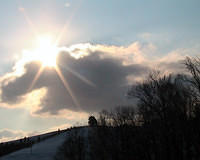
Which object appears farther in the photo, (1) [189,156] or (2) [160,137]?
(2) [160,137]

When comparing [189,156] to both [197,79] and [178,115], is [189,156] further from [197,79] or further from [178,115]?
[197,79]

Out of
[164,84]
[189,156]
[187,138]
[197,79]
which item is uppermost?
[164,84]

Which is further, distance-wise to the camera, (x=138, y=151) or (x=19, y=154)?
(x=19, y=154)

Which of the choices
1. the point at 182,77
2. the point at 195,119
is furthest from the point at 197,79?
the point at 195,119

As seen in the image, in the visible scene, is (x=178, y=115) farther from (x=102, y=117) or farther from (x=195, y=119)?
(x=102, y=117)

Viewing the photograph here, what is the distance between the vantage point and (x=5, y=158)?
10094cm

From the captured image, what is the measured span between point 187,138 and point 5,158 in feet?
275

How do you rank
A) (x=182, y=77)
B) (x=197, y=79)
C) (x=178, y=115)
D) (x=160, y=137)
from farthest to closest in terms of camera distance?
(x=160, y=137) → (x=178, y=115) → (x=182, y=77) → (x=197, y=79)

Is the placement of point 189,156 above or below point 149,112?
below

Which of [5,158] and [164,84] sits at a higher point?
[164,84]

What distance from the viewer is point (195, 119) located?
112ft

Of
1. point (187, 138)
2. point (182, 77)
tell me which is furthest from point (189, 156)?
point (182, 77)

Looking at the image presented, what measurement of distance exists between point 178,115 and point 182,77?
955 cm

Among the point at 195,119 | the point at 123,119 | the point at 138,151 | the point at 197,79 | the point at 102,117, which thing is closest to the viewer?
the point at 197,79
